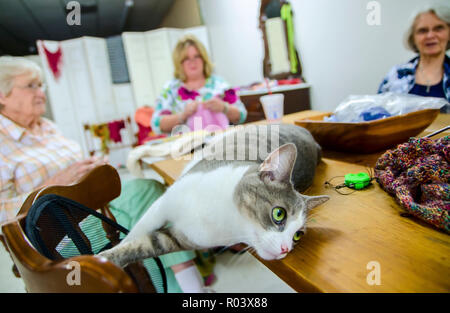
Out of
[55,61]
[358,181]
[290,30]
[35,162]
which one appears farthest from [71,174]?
[55,61]

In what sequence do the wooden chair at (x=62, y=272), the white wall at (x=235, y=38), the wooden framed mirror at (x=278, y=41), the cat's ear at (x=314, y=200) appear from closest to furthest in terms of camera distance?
the wooden chair at (x=62, y=272), the cat's ear at (x=314, y=200), the wooden framed mirror at (x=278, y=41), the white wall at (x=235, y=38)

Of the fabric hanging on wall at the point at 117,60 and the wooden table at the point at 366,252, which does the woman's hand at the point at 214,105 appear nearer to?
the wooden table at the point at 366,252

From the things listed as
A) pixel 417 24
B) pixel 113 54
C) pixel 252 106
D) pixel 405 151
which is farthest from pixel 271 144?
pixel 113 54

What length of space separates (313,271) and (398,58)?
2026mm

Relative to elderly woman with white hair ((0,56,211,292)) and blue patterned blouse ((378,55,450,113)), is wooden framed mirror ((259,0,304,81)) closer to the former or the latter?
blue patterned blouse ((378,55,450,113))

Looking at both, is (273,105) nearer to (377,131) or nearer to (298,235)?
(377,131)

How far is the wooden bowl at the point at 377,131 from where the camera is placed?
32.5 inches

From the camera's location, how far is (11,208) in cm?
103

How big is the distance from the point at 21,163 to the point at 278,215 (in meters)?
1.11

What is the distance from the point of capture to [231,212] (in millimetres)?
609

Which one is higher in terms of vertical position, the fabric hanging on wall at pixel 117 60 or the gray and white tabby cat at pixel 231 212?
the fabric hanging on wall at pixel 117 60

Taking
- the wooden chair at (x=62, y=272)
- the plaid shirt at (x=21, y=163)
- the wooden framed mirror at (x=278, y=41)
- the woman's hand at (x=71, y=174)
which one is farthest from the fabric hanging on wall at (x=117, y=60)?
the wooden chair at (x=62, y=272)

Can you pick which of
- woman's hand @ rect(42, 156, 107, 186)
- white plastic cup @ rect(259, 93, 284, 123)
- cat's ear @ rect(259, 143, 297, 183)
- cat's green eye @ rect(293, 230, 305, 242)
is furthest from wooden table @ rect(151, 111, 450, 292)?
woman's hand @ rect(42, 156, 107, 186)

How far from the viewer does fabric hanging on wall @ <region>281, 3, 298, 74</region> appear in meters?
2.70
